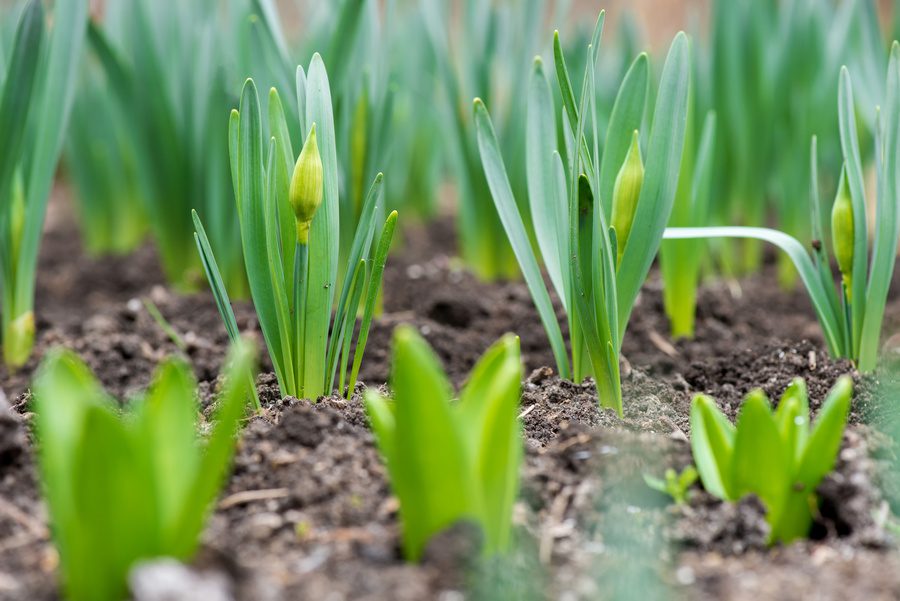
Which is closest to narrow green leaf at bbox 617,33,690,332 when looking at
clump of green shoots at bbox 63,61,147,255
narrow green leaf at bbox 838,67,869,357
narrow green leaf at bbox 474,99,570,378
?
narrow green leaf at bbox 474,99,570,378

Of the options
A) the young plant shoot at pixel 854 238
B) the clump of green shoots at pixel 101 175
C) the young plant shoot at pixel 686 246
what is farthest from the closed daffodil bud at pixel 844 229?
the clump of green shoots at pixel 101 175

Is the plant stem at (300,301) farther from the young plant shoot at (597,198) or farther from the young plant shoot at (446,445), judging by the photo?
the young plant shoot at (446,445)

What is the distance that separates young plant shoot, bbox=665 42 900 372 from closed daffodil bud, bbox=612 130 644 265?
0.24 feet

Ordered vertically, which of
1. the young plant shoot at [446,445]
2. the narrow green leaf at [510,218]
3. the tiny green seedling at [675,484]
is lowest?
the tiny green seedling at [675,484]

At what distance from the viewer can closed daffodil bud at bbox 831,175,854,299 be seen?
158 centimetres

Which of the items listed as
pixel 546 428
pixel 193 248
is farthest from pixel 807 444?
pixel 193 248

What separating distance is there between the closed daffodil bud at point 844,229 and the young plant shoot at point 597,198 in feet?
0.99

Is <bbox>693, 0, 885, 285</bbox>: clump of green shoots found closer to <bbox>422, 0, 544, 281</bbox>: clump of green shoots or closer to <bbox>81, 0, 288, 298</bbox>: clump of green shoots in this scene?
<bbox>422, 0, 544, 281</bbox>: clump of green shoots

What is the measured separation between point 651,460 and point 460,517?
0.31 metres

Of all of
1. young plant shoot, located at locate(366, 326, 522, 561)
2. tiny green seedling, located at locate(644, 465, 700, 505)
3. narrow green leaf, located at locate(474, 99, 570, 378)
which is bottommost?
tiny green seedling, located at locate(644, 465, 700, 505)

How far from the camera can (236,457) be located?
1164 mm

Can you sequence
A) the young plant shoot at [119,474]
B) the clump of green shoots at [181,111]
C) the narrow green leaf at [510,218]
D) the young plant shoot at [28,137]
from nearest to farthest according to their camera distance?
the young plant shoot at [119,474] → the narrow green leaf at [510,218] → the young plant shoot at [28,137] → the clump of green shoots at [181,111]

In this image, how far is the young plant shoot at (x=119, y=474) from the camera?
2.72ft

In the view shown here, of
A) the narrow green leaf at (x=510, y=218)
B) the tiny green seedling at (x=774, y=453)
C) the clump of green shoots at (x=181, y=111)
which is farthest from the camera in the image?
the clump of green shoots at (x=181, y=111)
